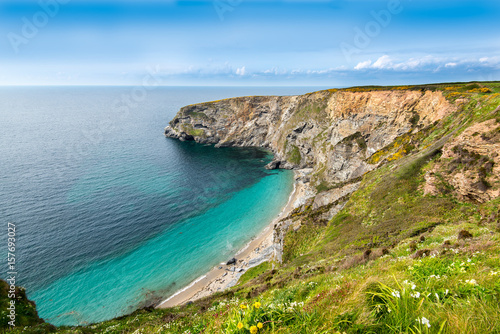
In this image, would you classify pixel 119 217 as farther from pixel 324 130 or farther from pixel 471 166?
pixel 324 130

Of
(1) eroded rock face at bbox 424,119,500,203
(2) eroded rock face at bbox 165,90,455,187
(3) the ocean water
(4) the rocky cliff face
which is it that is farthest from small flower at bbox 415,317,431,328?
(2) eroded rock face at bbox 165,90,455,187

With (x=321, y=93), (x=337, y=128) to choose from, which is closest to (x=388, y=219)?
(x=337, y=128)

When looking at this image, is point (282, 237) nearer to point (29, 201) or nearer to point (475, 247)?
point (475, 247)

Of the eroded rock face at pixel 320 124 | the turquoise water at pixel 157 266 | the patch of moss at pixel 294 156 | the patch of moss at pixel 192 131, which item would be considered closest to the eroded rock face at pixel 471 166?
the eroded rock face at pixel 320 124

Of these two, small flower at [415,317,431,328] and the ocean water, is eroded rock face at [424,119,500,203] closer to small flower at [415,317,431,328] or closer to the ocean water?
small flower at [415,317,431,328]

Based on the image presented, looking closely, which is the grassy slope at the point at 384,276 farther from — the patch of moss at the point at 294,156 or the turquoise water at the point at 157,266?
the patch of moss at the point at 294,156

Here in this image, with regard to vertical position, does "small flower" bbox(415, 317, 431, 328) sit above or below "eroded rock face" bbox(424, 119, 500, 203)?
above
